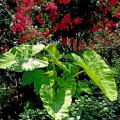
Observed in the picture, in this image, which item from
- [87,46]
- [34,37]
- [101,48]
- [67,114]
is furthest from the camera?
[101,48]

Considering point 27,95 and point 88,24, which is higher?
point 88,24

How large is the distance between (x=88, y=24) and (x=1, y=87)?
Result: 204 centimetres

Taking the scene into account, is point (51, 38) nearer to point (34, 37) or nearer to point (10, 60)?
point (34, 37)

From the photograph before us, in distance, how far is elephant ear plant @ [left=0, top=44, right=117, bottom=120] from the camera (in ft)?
15.8

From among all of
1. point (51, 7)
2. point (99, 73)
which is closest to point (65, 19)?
point (51, 7)

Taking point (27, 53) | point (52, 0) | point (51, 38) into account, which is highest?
point (52, 0)

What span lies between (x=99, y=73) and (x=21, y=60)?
1.09m

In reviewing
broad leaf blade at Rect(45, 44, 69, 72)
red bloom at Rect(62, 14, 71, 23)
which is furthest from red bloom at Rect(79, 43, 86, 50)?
broad leaf blade at Rect(45, 44, 69, 72)

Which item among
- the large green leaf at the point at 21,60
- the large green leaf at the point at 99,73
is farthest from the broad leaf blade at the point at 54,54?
the large green leaf at the point at 99,73

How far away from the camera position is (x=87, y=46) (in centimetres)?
762

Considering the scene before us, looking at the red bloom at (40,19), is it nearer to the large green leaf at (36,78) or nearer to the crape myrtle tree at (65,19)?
the crape myrtle tree at (65,19)

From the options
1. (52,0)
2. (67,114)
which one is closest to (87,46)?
(52,0)

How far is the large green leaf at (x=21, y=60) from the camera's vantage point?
507cm

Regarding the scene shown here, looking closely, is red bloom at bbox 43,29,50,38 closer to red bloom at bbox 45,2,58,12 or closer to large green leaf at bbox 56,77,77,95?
red bloom at bbox 45,2,58,12
